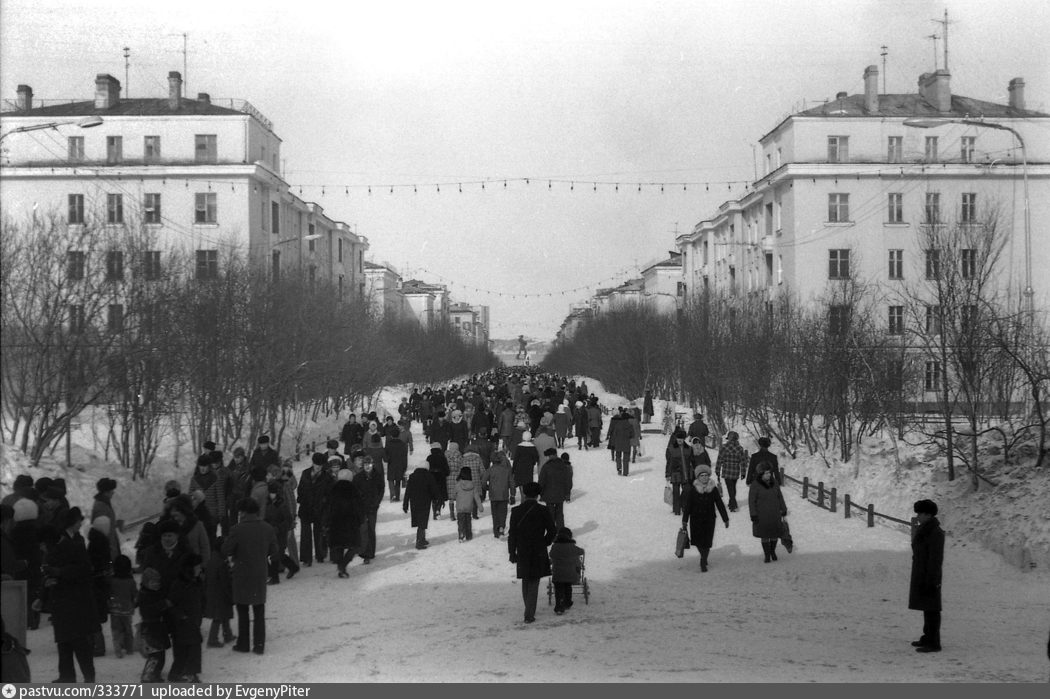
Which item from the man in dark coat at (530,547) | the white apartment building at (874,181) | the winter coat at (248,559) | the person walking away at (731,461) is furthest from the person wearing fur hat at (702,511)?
the white apartment building at (874,181)

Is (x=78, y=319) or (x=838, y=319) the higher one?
(x=838, y=319)

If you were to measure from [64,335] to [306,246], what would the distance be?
4259cm

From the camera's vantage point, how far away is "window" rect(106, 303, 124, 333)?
20766mm

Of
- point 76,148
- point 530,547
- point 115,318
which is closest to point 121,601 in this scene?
point 530,547

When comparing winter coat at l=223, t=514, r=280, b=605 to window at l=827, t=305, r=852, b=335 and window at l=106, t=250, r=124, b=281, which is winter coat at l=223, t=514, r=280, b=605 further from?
window at l=827, t=305, r=852, b=335

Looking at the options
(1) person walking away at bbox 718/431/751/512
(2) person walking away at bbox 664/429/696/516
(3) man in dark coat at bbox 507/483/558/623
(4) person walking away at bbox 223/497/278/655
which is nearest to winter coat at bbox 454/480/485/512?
(2) person walking away at bbox 664/429/696/516

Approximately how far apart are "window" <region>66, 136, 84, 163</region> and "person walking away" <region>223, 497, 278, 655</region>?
134 feet

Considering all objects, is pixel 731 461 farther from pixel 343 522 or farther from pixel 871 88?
pixel 871 88

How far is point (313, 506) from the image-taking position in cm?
1405

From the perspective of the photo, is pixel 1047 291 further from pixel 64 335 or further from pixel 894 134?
pixel 64 335

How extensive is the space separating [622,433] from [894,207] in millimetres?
33465

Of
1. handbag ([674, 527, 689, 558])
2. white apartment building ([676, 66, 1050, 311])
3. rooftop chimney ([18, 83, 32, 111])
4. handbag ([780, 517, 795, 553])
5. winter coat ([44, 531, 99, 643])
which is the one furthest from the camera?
white apartment building ([676, 66, 1050, 311])

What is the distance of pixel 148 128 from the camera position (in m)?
47.1

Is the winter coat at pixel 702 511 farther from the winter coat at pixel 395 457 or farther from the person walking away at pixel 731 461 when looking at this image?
the winter coat at pixel 395 457
